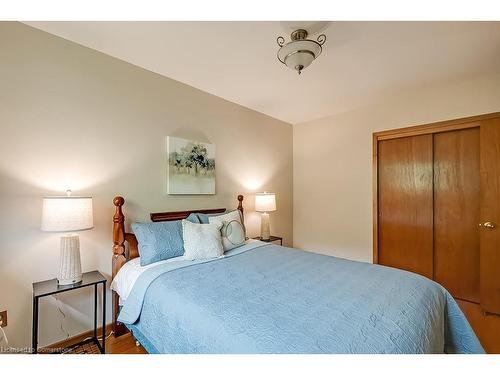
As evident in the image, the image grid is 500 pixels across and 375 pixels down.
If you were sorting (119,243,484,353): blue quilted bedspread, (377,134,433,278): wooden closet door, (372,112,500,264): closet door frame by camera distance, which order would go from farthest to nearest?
1. (377,134,433,278): wooden closet door
2. (372,112,500,264): closet door frame
3. (119,243,484,353): blue quilted bedspread

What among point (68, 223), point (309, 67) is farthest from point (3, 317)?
point (309, 67)

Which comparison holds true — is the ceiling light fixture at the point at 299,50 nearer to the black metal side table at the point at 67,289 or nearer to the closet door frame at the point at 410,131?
the closet door frame at the point at 410,131

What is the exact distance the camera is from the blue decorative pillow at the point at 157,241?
1.90 meters

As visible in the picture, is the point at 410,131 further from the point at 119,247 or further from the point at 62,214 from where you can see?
the point at 62,214

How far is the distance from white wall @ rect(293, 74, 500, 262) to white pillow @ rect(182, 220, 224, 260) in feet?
6.94

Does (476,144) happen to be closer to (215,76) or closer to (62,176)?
(215,76)

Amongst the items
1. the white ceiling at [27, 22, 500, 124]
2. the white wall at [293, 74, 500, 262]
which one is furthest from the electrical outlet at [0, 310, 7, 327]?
the white wall at [293, 74, 500, 262]

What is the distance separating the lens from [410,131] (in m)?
2.89

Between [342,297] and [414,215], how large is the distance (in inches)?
87.4

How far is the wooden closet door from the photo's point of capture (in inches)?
111

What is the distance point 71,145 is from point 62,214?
63 cm

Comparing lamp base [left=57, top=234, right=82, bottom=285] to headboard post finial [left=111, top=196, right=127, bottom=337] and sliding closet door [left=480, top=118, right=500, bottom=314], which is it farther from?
sliding closet door [left=480, top=118, right=500, bottom=314]

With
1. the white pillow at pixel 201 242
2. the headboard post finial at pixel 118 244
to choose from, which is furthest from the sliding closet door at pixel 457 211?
the headboard post finial at pixel 118 244

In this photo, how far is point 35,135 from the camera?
1718 mm
